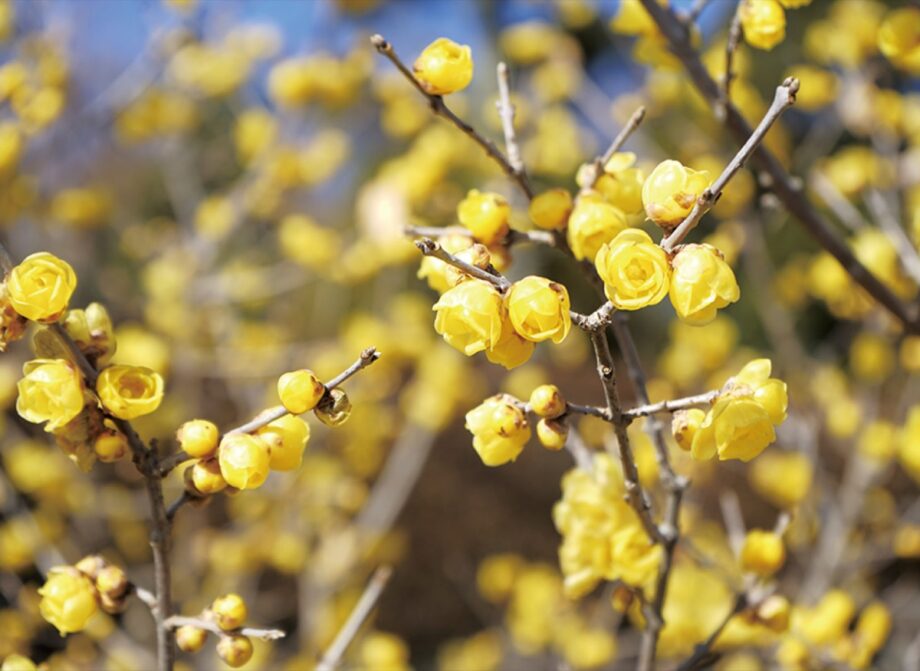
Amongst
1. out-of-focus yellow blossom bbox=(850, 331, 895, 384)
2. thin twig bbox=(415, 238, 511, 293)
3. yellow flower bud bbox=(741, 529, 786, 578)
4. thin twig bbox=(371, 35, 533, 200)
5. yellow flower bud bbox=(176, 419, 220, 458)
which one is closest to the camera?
thin twig bbox=(415, 238, 511, 293)

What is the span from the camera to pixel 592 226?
1026 mm

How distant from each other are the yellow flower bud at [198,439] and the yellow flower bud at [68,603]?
0.79ft

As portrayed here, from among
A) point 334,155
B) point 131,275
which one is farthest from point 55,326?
point 131,275

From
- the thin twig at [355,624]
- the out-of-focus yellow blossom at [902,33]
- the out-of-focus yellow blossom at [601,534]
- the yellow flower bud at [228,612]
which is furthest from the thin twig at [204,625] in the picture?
the out-of-focus yellow blossom at [902,33]

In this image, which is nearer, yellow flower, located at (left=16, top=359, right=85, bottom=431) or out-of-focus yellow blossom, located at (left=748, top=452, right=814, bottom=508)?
yellow flower, located at (left=16, top=359, right=85, bottom=431)

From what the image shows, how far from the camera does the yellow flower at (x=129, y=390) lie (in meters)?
0.95

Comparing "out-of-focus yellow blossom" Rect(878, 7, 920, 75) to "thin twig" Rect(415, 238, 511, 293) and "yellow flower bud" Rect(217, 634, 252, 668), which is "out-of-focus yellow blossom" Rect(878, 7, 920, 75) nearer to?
"thin twig" Rect(415, 238, 511, 293)

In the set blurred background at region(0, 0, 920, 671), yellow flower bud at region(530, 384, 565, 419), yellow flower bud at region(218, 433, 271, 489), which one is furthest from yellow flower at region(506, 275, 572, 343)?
blurred background at region(0, 0, 920, 671)

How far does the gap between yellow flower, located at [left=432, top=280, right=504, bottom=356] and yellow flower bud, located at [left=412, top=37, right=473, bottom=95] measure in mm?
380

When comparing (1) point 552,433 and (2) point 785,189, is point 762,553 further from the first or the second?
(2) point 785,189

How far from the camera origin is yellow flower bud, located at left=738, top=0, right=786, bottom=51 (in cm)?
127

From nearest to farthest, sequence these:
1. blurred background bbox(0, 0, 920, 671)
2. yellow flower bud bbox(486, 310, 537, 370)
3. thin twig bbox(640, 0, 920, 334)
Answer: yellow flower bud bbox(486, 310, 537, 370) < thin twig bbox(640, 0, 920, 334) < blurred background bbox(0, 0, 920, 671)

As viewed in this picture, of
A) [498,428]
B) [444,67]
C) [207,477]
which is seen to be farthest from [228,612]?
[444,67]

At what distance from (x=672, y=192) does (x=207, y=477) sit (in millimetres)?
613
